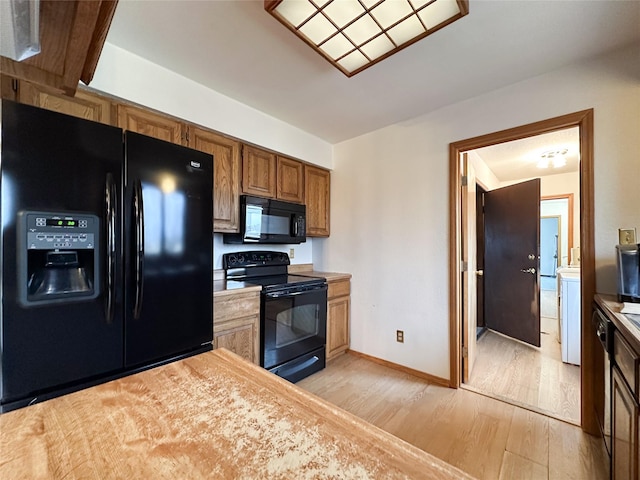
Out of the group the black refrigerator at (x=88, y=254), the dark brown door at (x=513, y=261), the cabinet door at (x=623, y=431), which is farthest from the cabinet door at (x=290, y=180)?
the dark brown door at (x=513, y=261)

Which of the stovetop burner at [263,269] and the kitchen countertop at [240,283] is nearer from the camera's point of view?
the kitchen countertop at [240,283]

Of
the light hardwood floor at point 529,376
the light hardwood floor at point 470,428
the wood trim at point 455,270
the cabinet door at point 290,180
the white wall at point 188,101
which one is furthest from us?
the cabinet door at point 290,180

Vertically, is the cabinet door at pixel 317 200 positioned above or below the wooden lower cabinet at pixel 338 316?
above

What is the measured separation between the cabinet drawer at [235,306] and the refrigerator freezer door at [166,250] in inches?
7.1

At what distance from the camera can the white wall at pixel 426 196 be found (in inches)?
65.6

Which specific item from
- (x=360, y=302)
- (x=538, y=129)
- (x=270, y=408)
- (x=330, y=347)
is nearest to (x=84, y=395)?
(x=270, y=408)

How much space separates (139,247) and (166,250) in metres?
0.14

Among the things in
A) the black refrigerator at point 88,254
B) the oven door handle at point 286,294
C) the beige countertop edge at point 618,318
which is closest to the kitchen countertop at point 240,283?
the oven door handle at point 286,294

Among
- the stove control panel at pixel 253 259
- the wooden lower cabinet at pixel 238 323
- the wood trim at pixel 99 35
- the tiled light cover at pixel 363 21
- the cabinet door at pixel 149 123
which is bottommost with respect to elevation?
the wooden lower cabinet at pixel 238 323

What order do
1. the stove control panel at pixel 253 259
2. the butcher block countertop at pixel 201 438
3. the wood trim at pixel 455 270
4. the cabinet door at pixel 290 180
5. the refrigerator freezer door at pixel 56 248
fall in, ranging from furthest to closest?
the cabinet door at pixel 290 180 < the stove control panel at pixel 253 259 < the wood trim at pixel 455 270 < the refrigerator freezer door at pixel 56 248 < the butcher block countertop at pixel 201 438

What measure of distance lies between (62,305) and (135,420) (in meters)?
0.90

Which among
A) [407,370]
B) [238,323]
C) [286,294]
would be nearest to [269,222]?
[286,294]

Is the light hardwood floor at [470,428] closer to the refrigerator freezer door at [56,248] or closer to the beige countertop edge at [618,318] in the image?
the beige countertop edge at [618,318]

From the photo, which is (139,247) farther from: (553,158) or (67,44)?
(553,158)
